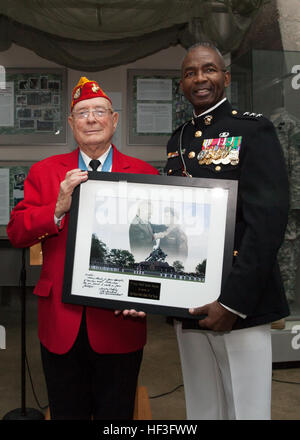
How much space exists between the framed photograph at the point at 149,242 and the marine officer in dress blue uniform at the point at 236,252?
0.19ft

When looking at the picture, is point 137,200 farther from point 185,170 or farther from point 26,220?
point 26,220

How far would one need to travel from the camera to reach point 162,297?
1.15m

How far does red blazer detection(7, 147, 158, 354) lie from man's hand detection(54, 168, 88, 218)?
2cm

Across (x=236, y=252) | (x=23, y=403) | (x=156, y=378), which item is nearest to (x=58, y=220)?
(x=236, y=252)

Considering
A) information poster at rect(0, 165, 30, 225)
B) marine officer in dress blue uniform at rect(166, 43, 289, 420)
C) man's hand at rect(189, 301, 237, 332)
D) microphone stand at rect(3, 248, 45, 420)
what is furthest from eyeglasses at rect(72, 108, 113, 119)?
information poster at rect(0, 165, 30, 225)

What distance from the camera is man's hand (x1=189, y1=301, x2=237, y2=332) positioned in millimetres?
1097

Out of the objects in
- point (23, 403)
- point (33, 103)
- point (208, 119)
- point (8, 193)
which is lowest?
point (23, 403)

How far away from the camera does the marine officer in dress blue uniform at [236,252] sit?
1090mm

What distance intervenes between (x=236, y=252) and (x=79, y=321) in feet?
1.68

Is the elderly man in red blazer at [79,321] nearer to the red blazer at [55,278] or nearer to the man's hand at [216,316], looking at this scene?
the red blazer at [55,278]

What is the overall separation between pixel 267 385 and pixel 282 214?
521mm

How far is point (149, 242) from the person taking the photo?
3.84 feet

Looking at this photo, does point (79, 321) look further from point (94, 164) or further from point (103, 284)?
point (94, 164)

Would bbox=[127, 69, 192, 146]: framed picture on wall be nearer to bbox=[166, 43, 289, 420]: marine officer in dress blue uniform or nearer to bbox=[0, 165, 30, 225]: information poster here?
bbox=[0, 165, 30, 225]: information poster
